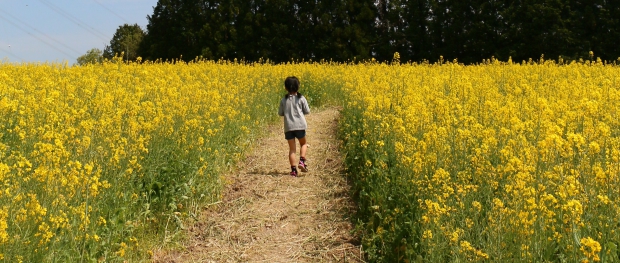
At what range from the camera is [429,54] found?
28.5m

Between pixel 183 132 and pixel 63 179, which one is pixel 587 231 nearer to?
pixel 63 179

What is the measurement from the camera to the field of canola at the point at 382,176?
352 centimetres

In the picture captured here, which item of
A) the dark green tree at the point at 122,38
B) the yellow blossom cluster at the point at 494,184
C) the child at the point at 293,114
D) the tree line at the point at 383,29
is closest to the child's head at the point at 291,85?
the child at the point at 293,114

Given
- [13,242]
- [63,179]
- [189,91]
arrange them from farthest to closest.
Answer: [189,91] → [63,179] → [13,242]

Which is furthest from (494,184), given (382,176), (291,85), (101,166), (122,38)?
(122,38)

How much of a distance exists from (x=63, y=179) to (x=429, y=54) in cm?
2610

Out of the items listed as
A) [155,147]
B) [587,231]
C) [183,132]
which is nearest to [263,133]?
[183,132]

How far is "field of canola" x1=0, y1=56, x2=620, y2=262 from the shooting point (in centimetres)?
352

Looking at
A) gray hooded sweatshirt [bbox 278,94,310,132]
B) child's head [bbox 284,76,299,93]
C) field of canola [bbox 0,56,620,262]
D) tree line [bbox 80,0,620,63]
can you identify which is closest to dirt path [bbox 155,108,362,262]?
field of canola [bbox 0,56,620,262]

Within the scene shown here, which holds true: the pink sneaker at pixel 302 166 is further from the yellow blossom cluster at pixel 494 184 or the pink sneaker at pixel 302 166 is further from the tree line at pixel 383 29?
the tree line at pixel 383 29

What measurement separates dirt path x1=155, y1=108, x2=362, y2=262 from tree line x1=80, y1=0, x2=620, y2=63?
699 inches

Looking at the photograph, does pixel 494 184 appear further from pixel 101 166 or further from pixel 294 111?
pixel 294 111

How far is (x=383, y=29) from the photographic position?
30.8 metres

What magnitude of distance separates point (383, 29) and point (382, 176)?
84.9ft
